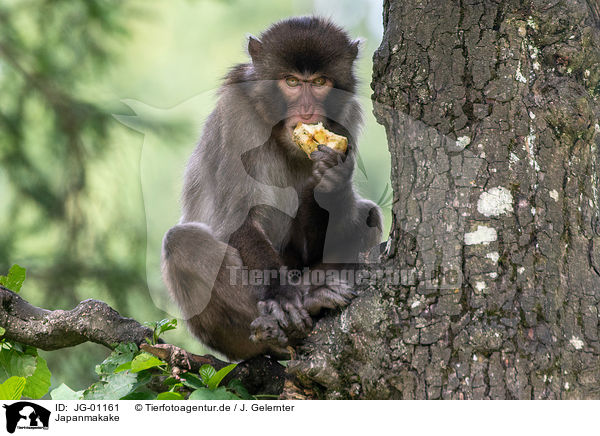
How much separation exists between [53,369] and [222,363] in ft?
8.54

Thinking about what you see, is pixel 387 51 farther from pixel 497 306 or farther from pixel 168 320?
pixel 168 320

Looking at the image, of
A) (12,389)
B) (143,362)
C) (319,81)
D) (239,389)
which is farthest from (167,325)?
(319,81)

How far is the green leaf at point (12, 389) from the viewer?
2.90m

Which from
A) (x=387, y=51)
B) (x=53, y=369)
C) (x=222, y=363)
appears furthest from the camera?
(x=53, y=369)

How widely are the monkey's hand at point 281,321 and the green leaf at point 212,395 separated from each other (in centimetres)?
29

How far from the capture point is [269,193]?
12.5ft

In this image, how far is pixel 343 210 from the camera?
3.82m

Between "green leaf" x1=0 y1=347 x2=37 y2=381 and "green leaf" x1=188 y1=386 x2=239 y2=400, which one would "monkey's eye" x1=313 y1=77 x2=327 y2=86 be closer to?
"green leaf" x1=188 y1=386 x2=239 y2=400

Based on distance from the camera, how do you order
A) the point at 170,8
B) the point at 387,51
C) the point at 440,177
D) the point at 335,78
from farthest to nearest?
the point at 170,8 < the point at 335,78 < the point at 387,51 < the point at 440,177

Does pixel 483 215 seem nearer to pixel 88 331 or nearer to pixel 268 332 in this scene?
pixel 268 332

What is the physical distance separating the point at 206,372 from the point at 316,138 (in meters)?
1.39

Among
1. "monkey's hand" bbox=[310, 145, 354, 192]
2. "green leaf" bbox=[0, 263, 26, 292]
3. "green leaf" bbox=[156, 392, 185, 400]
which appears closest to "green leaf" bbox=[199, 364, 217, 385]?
"green leaf" bbox=[156, 392, 185, 400]

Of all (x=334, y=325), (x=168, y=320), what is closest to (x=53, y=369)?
(x=168, y=320)

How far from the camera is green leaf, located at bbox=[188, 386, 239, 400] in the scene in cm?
282
